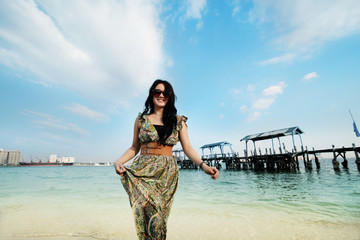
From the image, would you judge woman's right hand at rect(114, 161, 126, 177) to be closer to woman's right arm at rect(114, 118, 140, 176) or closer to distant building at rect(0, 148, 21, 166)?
woman's right arm at rect(114, 118, 140, 176)

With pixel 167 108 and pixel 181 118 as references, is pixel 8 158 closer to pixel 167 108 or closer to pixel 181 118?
pixel 167 108

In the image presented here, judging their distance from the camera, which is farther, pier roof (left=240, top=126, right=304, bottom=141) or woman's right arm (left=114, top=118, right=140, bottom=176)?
pier roof (left=240, top=126, right=304, bottom=141)

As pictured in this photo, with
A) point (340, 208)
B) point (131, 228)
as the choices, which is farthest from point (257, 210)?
point (131, 228)

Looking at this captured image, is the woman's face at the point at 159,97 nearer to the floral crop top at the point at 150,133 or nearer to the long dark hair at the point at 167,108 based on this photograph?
the long dark hair at the point at 167,108

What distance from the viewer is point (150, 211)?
1.60 metres

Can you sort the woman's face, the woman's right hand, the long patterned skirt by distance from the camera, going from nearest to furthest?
the long patterned skirt
the woman's right hand
the woman's face

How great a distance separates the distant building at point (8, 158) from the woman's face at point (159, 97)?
466 feet

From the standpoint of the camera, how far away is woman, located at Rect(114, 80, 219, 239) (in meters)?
1.59

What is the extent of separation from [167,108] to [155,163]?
0.71 metres

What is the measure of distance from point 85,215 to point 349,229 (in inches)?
265

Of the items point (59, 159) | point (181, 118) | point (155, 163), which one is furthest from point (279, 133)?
point (59, 159)

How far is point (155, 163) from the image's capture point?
1.89 metres

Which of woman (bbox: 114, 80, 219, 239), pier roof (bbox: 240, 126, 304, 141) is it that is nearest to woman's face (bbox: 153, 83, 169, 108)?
woman (bbox: 114, 80, 219, 239)

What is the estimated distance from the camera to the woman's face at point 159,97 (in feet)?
7.22
